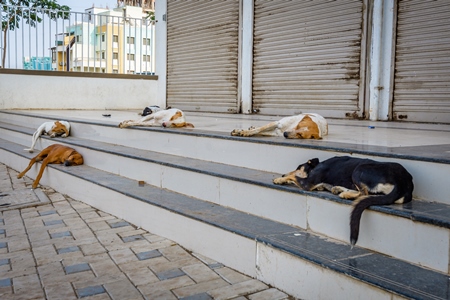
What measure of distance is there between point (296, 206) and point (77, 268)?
159cm

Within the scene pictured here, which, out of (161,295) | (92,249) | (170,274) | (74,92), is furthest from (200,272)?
(74,92)

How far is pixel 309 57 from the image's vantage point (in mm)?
7762

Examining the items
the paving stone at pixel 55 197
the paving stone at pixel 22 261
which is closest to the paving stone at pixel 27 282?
the paving stone at pixel 22 261

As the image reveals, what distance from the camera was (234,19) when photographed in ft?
30.7

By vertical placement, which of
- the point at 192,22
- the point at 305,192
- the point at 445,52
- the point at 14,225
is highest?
the point at 192,22

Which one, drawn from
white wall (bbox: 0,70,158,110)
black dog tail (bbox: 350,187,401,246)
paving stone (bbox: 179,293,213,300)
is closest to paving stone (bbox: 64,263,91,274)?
paving stone (bbox: 179,293,213,300)

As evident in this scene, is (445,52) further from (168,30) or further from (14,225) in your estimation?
(168,30)

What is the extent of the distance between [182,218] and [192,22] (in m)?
7.50

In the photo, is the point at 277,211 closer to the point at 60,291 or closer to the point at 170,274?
the point at 170,274

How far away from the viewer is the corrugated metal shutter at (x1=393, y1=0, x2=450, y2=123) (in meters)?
6.09

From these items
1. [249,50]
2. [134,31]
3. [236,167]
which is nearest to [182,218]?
[236,167]

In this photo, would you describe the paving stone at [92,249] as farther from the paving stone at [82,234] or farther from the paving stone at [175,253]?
the paving stone at [175,253]

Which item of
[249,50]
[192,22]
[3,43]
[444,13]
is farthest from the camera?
[3,43]

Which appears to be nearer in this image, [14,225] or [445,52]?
[14,225]
